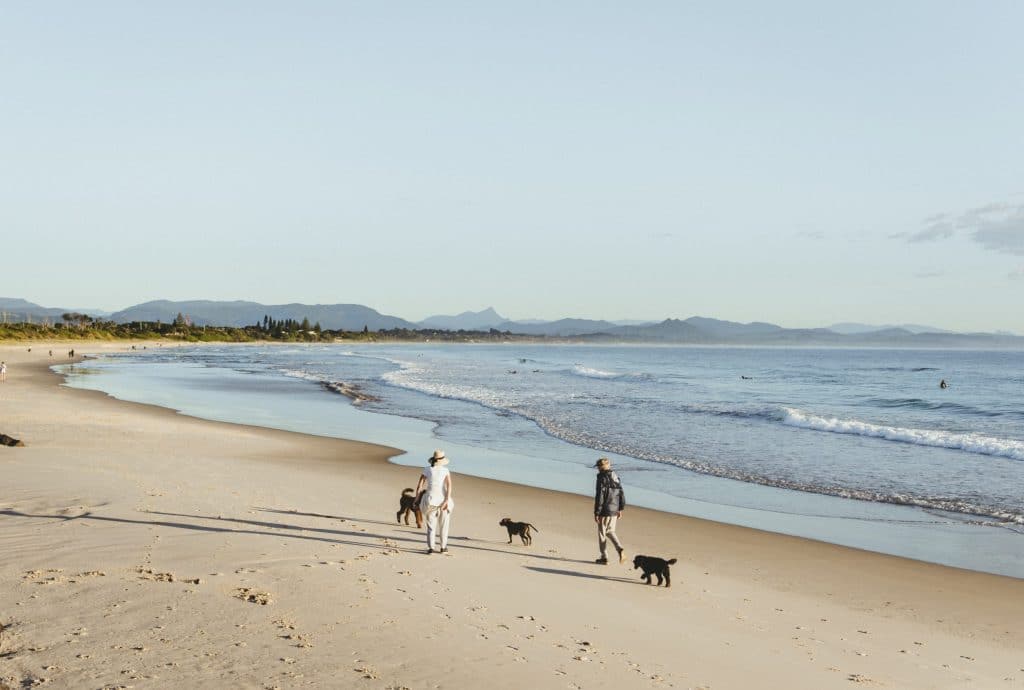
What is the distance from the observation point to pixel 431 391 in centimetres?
4988

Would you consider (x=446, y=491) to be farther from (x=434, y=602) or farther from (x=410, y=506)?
(x=434, y=602)

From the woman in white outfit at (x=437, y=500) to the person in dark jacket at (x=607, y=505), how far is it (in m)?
2.27

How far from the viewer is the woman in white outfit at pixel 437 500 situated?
1164 centimetres

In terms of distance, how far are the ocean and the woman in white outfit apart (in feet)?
22.3

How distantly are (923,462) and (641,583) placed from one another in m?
17.5

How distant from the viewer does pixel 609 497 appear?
1191 centimetres

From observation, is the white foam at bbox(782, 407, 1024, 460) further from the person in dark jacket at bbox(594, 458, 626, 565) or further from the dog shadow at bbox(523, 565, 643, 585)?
the dog shadow at bbox(523, 565, 643, 585)

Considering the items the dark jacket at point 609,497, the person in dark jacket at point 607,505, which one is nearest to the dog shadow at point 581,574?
the person in dark jacket at point 607,505

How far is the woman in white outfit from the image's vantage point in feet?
38.2

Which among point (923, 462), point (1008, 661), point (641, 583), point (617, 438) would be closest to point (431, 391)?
point (617, 438)

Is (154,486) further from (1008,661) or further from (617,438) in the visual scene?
(617,438)

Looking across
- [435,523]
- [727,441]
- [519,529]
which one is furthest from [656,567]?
[727,441]

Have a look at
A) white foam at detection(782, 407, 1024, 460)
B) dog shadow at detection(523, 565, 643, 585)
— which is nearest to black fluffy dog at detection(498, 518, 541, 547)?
dog shadow at detection(523, 565, 643, 585)

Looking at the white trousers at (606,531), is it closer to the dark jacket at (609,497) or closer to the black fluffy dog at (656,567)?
the dark jacket at (609,497)
